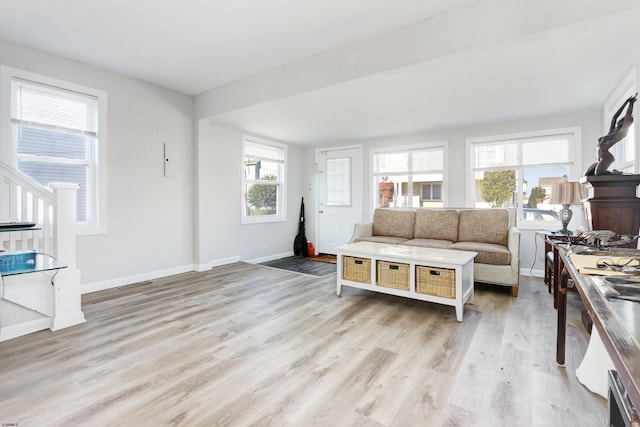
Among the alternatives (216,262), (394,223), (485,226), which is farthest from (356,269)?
(216,262)

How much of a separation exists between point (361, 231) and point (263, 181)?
6.68 ft

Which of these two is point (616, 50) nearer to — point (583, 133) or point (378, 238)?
point (583, 133)

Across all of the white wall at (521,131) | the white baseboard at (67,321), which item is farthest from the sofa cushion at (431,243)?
the white baseboard at (67,321)

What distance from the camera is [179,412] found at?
148 centimetres

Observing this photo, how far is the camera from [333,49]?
2.97 m

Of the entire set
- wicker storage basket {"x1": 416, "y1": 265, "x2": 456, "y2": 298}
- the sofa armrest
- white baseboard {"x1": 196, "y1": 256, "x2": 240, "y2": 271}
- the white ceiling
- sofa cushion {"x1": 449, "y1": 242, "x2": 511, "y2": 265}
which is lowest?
white baseboard {"x1": 196, "y1": 256, "x2": 240, "y2": 271}

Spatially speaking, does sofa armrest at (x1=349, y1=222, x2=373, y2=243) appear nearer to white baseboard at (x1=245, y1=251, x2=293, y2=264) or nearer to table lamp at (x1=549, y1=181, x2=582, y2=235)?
white baseboard at (x1=245, y1=251, x2=293, y2=264)

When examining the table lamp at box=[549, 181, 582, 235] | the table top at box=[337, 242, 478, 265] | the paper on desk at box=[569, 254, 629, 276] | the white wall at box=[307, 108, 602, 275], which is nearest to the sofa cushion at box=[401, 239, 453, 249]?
the table top at box=[337, 242, 478, 265]

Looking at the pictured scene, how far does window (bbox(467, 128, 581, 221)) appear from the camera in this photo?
4.13m

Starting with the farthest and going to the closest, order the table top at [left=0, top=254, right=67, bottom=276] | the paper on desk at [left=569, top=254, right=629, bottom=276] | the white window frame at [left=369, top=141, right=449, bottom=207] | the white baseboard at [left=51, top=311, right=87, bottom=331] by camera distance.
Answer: the white window frame at [left=369, top=141, right=449, bottom=207]
the white baseboard at [left=51, top=311, right=87, bottom=331]
the table top at [left=0, top=254, right=67, bottom=276]
the paper on desk at [left=569, top=254, right=629, bottom=276]

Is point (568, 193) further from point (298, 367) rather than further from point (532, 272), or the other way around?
point (298, 367)

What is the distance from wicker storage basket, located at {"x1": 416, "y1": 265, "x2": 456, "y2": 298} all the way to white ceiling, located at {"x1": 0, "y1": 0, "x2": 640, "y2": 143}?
Result: 1736 mm

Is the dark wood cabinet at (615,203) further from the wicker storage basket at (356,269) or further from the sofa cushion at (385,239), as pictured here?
the sofa cushion at (385,239)

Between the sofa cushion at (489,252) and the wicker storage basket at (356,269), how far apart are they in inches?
48.7
